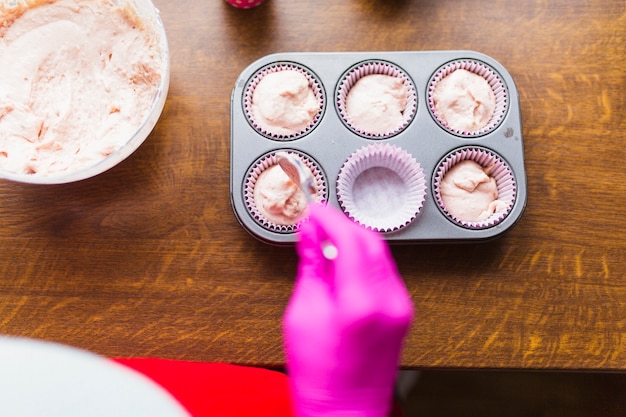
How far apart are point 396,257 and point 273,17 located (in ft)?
1.71

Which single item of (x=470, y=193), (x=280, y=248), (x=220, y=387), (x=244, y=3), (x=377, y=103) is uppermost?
(x=244, y=3)

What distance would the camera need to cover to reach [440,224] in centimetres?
101

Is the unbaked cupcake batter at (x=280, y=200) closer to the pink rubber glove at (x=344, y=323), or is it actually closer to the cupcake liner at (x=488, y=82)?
the pink rubber glove at (x=344, y=323)

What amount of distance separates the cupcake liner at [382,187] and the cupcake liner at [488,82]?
100mm

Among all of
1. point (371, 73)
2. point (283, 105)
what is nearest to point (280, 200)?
point (283, 105)

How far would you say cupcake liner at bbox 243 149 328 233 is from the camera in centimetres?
100

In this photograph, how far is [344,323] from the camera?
76cm

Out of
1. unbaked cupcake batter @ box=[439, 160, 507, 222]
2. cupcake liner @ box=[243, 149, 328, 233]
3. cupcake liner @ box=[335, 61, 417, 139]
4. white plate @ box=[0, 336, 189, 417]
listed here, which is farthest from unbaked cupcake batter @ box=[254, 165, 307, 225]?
white plate @ box=[0, 336, 189, 417]

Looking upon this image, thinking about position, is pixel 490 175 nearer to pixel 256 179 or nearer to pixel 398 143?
pixel 398 143

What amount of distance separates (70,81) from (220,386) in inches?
23.8

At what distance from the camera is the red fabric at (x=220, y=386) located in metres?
0.92

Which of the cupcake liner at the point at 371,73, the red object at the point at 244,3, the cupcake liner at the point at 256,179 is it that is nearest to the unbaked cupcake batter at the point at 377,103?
the cupcake liner at the point at 371,73

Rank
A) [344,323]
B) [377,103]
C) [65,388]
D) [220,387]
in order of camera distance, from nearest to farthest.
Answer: [65,388] < [344,323] < [220,387] < [377,103]

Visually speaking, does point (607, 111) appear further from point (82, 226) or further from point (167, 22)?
point (82, 226)
